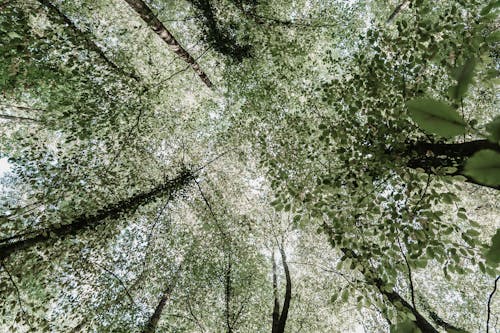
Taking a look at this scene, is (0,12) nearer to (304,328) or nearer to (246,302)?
(246,302)

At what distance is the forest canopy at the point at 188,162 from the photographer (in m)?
7.21

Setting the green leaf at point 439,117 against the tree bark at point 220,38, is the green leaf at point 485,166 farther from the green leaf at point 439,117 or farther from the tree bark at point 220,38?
the tree bark at point 220,38

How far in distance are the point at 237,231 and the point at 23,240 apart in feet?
20.3

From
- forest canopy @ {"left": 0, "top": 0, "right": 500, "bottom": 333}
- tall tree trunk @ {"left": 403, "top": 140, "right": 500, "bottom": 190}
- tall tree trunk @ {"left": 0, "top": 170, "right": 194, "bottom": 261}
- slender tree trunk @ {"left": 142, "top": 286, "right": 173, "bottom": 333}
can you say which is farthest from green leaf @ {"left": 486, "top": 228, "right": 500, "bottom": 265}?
slender tree trunk @ {"left": 142, "top": 286, "right": 173, "bottom": 333}

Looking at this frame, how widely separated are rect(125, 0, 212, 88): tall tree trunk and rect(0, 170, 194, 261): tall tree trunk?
3.82 m

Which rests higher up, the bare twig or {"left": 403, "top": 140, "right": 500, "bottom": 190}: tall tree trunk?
the bare twig

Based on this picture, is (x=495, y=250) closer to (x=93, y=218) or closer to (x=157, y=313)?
(x=93, y=218)

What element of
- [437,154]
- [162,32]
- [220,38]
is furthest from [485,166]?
[162,32]

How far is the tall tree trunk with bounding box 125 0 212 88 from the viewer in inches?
342

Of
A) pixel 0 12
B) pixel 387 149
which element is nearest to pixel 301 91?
pixel 387 149

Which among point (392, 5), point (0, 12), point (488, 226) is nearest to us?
point (0, 12)

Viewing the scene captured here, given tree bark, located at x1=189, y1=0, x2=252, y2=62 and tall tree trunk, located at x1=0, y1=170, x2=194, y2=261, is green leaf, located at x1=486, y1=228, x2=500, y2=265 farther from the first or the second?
tree bark, located at x1=189, y1=0, x2=252, y2=62

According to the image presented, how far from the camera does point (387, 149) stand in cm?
423

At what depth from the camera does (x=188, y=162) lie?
416 inches
